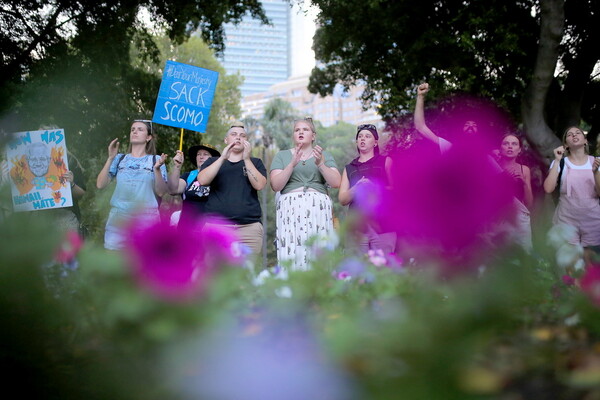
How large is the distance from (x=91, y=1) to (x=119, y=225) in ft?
48.6

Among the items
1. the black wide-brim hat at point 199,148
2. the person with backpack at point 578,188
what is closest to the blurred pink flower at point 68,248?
the person with backpack at point 578,188

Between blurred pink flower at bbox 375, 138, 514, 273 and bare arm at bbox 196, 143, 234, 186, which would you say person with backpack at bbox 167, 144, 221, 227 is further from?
blurred pink flower at bbox 375, 138, 514, 273

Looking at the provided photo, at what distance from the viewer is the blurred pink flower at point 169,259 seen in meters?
1.15

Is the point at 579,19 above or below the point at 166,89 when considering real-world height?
above

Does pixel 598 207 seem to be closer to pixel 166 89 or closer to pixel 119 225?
pixel 166 89

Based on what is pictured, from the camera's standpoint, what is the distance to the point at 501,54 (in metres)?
14.5

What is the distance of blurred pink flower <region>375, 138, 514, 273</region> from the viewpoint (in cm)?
114

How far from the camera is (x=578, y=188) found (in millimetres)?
6301

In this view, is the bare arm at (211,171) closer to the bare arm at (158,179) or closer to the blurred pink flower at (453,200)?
the bare arm at (158,179)

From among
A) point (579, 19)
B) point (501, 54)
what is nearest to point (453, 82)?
point (501, 54)

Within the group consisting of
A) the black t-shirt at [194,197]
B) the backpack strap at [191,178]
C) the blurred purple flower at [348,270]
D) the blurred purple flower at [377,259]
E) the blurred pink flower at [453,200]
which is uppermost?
the blurred pink flower at [453,200]

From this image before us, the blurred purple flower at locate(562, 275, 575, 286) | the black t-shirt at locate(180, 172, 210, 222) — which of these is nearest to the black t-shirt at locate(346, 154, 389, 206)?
the black t-shirt at locate(180, 172, 210, 222)

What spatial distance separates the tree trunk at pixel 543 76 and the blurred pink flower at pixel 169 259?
1230 centimetres

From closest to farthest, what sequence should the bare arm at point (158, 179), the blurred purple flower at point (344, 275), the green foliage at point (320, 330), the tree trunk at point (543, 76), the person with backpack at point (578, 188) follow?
the green foliage at point (320, 330) → the blurred purple flower at point (344, 275) → the bare arm at point (158, 179) → the person with backpack at point (578, 188) → the tree trunk at point (543, 76)
